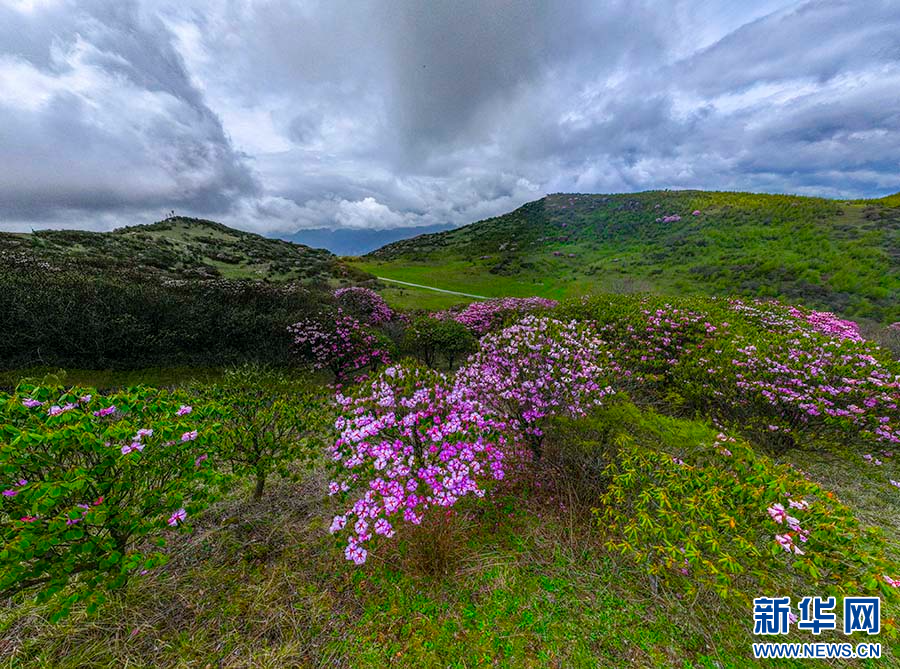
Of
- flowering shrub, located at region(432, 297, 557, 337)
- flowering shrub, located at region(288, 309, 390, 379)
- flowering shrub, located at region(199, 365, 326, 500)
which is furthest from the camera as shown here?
flowering shrub, located at region(432, 297, 557, 337)

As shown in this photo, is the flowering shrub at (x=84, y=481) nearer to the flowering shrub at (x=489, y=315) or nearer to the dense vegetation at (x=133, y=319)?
the dense vegetation at (x=133, y=319)

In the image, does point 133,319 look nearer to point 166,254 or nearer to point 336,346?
point 336,346

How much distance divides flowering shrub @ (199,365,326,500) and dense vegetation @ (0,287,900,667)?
5 centimetres

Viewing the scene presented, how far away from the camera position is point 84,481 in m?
2.31

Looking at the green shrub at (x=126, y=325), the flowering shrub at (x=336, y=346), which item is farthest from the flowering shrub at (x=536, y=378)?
the green shrub at (x=126, y=325)

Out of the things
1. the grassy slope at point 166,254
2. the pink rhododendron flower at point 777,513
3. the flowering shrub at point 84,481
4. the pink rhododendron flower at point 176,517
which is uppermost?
the grassy slope at point 166,254

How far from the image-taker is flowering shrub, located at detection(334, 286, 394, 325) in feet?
56.5

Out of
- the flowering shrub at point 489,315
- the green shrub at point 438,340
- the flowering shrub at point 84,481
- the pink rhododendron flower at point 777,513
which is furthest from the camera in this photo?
the flowering shrub at point 489,315

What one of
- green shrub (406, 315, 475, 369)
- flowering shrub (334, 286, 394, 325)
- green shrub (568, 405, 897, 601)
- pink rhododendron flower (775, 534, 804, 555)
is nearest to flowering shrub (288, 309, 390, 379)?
green shrub (406, 315, 475, 369)

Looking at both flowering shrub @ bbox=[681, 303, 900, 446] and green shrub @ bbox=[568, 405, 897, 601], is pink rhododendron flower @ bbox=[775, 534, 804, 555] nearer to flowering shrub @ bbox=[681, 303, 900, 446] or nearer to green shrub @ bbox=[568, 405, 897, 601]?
green shrub @ bbox=[568, 405, 897, 601]

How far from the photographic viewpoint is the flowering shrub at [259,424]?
14.3 ft

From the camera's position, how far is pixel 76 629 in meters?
2.98

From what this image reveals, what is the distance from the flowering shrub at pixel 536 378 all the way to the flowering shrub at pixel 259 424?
2603 millimetres

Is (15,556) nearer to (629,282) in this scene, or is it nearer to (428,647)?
(428,647)
